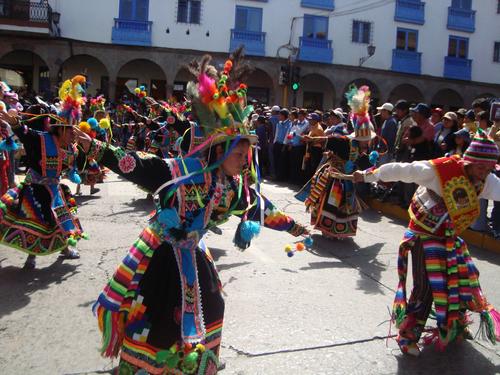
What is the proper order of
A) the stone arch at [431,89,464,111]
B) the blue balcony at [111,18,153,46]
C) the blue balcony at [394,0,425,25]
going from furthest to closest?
the stone arch at [431,89,464,111] → the blue balcony at [394,0,425,25] → the blue balcony at [111,18,153,46]

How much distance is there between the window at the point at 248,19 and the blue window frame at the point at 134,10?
441 cm

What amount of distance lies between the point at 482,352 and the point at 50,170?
452 cm

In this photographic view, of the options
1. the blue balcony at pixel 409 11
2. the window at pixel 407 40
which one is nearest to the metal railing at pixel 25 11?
the blue balcony at pixel 409 11

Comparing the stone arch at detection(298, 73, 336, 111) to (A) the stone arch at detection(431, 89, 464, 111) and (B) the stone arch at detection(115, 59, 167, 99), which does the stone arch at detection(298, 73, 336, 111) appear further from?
(B) the stone arch at detection(115, 59, 167, 99)

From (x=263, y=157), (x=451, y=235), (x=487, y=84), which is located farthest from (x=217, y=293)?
(x=487, y=84)

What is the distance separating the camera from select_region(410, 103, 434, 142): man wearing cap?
8453 mm

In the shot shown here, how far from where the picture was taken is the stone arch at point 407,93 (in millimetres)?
Result: 28594


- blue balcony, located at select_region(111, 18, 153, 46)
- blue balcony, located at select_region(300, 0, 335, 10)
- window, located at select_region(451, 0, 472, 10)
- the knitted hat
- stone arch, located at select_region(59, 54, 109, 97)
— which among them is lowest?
the knitted hat

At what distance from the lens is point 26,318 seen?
4188 millimetres

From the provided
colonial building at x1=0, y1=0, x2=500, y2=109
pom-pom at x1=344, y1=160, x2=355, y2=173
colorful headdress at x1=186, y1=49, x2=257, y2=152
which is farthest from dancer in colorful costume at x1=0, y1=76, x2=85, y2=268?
colonial building at x1=0, y1=0, x2=500, y2=109

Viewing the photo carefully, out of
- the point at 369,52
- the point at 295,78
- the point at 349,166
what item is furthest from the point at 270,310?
the point at 369,52

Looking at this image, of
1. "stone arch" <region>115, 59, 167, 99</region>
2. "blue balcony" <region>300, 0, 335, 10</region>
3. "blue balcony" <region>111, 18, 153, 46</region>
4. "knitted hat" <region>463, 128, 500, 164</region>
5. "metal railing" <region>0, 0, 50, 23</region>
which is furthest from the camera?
"blue balcony" <region>300, 0, 335, 10</region>

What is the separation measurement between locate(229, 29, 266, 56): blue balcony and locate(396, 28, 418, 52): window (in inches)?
301

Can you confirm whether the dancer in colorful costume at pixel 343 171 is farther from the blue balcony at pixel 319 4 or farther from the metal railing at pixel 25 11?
the blue balcony at pixel 319 4
